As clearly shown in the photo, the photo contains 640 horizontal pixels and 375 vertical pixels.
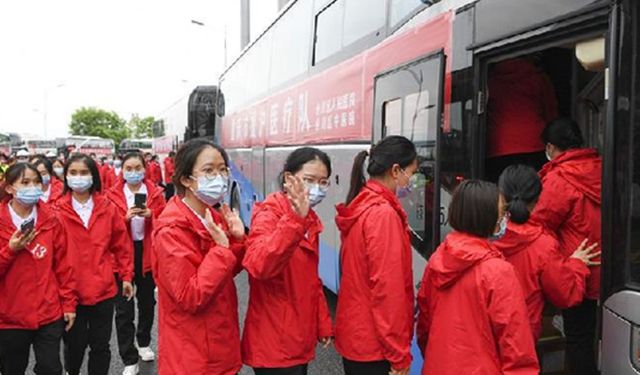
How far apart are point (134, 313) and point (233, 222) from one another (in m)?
2.65

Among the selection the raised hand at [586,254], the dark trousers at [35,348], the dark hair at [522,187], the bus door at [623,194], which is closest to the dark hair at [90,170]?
the dark trousers at [35,348]

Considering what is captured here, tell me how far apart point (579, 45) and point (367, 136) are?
2.45 meters

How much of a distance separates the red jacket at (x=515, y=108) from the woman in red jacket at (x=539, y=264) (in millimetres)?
902

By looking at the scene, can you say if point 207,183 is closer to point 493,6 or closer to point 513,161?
point 493,6

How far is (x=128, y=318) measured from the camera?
4.88m

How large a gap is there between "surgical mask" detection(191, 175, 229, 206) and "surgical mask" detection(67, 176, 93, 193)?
1.90 meters

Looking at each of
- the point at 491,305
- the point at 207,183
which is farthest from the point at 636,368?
the point at 207,183

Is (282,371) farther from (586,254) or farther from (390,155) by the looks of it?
(586,254)

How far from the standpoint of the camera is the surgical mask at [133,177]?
17.1 ft

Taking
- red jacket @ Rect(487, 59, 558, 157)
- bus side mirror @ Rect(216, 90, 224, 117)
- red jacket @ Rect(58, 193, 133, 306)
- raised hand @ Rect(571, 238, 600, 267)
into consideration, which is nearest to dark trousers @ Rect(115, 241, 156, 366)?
red jacket @ Rect(58, 193, 133, 306)

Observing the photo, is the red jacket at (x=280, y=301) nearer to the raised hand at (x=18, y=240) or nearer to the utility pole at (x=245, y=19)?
the raised hand at (x=18, y=240)

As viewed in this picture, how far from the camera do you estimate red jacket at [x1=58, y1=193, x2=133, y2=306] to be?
4.08m

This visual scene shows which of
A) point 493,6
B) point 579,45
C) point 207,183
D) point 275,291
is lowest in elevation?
point 275,291

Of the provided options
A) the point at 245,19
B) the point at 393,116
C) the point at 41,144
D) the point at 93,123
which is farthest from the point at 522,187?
the point at 93,123
